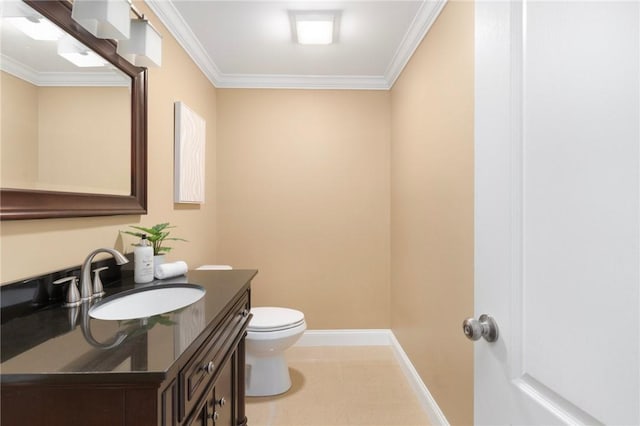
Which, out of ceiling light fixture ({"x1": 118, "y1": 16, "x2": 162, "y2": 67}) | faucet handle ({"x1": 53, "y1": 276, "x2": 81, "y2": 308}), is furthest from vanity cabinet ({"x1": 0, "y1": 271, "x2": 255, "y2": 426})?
ceiling light fixture ({"x1": 118, "y1": 16, "x2": 162, "y2": 67})

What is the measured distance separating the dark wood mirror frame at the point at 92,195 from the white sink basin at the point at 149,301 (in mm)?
346

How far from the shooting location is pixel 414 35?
7.11ft

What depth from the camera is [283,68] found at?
2.76 metres

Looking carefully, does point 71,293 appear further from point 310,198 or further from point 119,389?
point 310,198

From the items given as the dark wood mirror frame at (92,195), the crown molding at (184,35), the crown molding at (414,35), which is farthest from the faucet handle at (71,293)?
the crown molding at (414,35)

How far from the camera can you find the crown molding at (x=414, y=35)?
A: 1852 mm

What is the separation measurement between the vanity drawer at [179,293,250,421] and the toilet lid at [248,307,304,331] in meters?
0.61

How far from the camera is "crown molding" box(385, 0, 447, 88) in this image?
1.85 metres

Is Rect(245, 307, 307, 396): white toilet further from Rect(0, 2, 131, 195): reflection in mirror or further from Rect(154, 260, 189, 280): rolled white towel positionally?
Rect(0, 2, 131, 195): reflection in mirror

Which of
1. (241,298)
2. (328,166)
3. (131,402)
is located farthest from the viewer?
(328,166)

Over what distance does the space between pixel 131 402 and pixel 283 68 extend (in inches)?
102

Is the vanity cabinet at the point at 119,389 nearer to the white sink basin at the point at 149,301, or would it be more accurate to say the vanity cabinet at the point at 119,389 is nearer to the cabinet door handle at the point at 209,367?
the cabinet door handle at the point at 209,367

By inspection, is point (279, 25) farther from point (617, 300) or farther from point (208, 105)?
point (617, 300)

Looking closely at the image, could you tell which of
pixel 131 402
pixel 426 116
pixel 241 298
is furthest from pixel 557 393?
pixel 426 116
